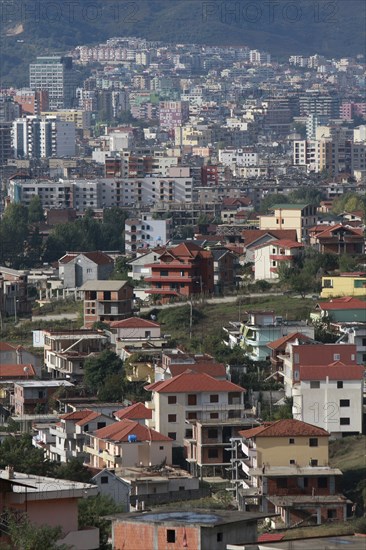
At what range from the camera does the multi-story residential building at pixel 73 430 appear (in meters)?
20.4

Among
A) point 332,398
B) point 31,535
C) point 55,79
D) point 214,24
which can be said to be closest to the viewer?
point 31,535

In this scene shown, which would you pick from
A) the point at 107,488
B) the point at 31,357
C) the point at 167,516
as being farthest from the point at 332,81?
the point at 167,516

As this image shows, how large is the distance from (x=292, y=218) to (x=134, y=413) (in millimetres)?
17755

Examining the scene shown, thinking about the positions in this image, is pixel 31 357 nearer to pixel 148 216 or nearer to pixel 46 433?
pixel 46 433

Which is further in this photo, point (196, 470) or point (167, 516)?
point (196, 470)

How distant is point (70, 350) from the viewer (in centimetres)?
2528

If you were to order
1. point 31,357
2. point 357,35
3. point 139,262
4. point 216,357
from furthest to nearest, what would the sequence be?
point 357,35 < point 139,262 < point 31,357 < point 216,357

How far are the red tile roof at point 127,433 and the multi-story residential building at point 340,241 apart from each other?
12.8 meters

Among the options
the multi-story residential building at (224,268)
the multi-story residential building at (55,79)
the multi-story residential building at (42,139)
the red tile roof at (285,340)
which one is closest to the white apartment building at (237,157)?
the multi-story residential building at (42,139)

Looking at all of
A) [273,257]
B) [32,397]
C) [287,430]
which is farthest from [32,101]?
[287,430]

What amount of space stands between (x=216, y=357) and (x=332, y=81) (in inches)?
3690

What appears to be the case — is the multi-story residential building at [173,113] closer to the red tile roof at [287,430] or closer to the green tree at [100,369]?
the green tree at [100,369]

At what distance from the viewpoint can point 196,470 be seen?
779 inches

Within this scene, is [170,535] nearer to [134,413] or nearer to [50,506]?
[50,506]
